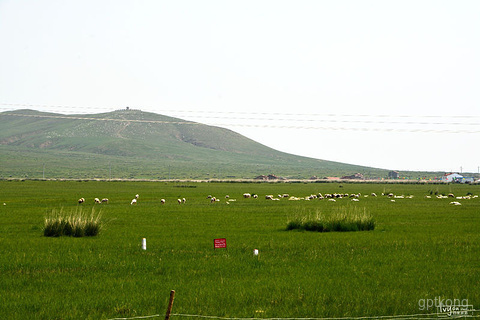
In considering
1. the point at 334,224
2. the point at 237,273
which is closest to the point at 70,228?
the point at 334,224

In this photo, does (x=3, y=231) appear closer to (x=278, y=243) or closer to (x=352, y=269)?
(x=278, y=243)

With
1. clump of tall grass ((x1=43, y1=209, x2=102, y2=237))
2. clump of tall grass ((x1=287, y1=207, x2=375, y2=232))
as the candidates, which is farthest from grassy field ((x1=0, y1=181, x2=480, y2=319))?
clump of tall grass ((x1=287, y1=207, x2=375, y2=232))

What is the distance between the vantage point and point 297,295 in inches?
639

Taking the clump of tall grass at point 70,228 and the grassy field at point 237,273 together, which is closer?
the grassy field at point 237,273

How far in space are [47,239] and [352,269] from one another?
52.0 feet

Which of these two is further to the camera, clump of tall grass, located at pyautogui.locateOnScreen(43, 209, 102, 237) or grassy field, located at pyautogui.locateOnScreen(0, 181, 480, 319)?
clump of tall grass, located at pyautogui.locateOnScreen(43, 209, 102, 237)

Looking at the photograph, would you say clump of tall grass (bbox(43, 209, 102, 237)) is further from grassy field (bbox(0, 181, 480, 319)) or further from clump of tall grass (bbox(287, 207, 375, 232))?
clump of tall grass (bbox(287, 207, 375, 232))

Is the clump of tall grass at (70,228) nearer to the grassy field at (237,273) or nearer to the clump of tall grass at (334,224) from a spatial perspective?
the grassy field at (237,273)

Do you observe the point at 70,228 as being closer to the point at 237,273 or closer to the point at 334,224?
the point at 334,224

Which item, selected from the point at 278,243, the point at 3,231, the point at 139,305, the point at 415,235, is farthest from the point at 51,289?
the point at 415,235

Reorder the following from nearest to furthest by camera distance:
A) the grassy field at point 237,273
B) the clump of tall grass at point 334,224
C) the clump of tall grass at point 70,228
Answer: the grassy field at point 237,273
the clump of tall grass at point 70,228
the clump of tall grass at point 334,224

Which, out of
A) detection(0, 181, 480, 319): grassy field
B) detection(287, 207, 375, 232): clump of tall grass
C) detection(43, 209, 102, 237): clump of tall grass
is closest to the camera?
detection(0, 181, 480, 319): grassy field

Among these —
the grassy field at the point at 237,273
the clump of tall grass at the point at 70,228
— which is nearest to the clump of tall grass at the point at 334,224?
the grassy field at the point at 237,273

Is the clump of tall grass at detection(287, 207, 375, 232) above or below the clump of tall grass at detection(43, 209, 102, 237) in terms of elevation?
above
